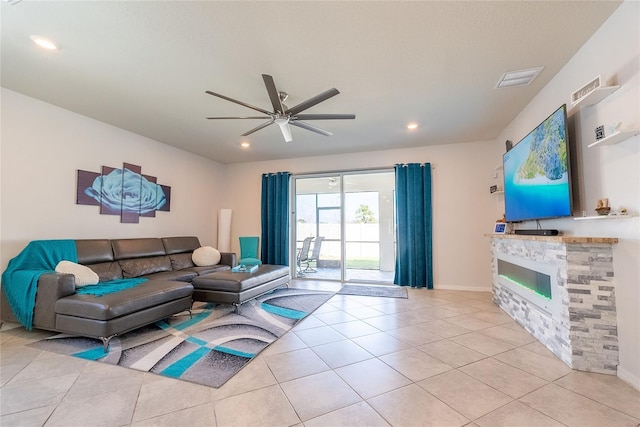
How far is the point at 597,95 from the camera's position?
198 centimetres

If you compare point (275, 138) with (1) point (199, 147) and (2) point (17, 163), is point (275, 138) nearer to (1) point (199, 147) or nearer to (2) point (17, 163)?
(1) point (199, 147)

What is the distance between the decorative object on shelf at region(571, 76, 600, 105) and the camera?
1.96m

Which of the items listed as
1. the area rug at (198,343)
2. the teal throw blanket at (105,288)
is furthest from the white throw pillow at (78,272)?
the area rug at (198,343)

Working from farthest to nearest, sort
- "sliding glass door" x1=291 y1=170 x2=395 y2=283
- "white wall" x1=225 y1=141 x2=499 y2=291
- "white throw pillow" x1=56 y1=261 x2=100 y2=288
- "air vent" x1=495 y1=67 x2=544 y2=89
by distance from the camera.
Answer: "sliding glass door" x1=291 y1=170 x2=395 y2=283
"white wall" x1=225 y1=141 x2=499 y2=291
"white throw pillow" x1=56 y1=261 x2=100 y2=288
"air vent" x1=495 y1=67 x2=544 y2=89

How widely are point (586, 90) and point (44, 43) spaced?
14.3 ft

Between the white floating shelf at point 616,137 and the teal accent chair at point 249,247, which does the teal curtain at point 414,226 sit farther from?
the white floating shelf at point 616,137

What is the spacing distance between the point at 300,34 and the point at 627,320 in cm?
316

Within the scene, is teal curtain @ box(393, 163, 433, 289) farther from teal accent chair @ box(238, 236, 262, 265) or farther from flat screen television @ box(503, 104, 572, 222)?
teal accent chair @ box(238, 236, 262, 265)

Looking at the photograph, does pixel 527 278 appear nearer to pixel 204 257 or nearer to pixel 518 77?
pixel 518 77

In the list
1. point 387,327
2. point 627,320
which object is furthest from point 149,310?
point 627,320

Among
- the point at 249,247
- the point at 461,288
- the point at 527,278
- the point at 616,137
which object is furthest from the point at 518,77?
the point at 249,247

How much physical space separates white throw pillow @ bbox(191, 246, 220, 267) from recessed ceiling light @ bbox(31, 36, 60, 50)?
316 cm

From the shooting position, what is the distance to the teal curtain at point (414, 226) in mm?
4871

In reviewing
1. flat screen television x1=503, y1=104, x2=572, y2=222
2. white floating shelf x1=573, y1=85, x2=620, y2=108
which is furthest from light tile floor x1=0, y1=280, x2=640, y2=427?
white floating shelf x1=573, y1=85, x2=620, y2=108
